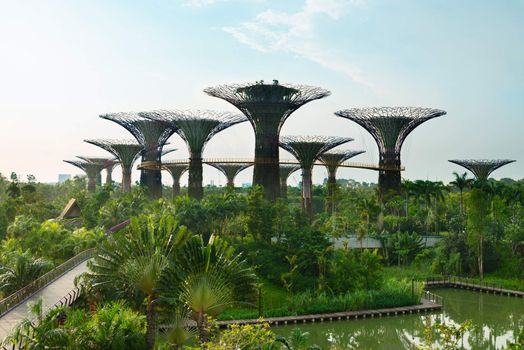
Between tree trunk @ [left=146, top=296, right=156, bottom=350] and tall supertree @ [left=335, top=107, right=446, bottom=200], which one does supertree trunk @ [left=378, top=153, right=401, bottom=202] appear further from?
tree trunk @ [left=146, top=296, right=156, bottom=350]

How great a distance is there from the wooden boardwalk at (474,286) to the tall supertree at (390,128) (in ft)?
66.3

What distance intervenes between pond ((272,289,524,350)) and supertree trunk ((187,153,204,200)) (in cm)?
2728

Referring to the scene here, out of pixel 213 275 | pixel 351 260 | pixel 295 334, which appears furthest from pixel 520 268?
pixel 213 275

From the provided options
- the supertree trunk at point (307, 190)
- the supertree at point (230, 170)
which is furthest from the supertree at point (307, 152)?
the supertree at point (230, 170)

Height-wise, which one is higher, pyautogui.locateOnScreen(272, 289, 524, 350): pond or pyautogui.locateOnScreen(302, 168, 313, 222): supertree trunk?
pyautogui.locateOnScreen(302, 168, 313, 222): supertree trunk

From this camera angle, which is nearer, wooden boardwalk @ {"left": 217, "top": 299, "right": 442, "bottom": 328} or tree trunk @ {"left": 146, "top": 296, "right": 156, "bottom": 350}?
tree trunk @ {"left": 146, "top": 296, "right": 156, "bottom": 350}

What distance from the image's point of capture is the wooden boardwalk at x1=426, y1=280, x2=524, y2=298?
113 ft

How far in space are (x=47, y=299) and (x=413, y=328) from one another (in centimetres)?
1711

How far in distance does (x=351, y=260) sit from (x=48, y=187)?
8654 centimetres

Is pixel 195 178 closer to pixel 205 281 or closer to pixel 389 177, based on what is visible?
pixel 389 177

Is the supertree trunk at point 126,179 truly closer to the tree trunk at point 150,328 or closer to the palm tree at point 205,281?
the tree trunk at point 150,328

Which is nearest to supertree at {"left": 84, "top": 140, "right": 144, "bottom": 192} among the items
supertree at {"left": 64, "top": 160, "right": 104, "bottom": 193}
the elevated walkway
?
supertree at {"left": 64, "top": 160, "right": 104, "bottom": 193}

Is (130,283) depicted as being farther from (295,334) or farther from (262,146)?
(262,146)

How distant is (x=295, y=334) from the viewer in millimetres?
18031
